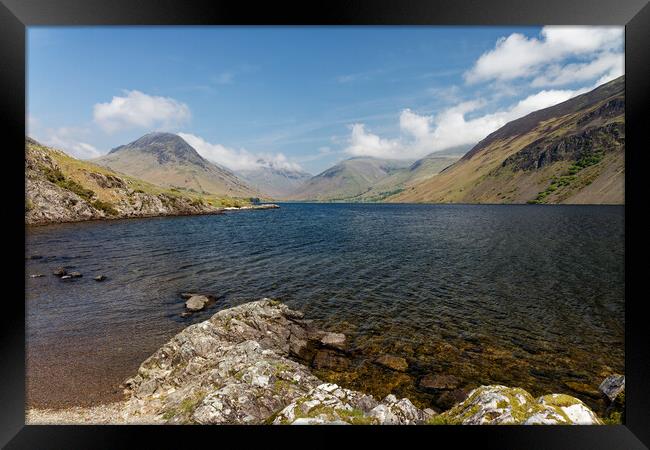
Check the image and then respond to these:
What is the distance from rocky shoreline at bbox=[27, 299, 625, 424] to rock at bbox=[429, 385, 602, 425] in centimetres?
2

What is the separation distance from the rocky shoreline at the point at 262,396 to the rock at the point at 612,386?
1.5 inches

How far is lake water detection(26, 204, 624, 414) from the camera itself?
11836 mm

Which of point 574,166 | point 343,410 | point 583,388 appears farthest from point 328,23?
point 574,166

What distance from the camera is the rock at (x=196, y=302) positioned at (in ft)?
62.3

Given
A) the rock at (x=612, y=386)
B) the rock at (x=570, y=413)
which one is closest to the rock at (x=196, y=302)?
the rock at (x=570, y=413)

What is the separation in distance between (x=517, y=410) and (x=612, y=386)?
8274 millimetres

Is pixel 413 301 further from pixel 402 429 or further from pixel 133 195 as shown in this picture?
pixel 133 195

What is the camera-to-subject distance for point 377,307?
1958cm

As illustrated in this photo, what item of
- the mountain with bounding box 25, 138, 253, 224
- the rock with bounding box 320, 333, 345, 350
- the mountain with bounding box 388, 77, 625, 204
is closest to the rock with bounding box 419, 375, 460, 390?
the rock with bounding box 320, 333, 345, 350

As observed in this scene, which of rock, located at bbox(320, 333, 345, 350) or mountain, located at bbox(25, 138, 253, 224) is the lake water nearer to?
rock, located at bbox(320, 333, 345, 350)

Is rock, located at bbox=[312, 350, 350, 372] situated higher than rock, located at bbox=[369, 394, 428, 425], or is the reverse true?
rock, located at bbox=[369, 394, 428, 425]

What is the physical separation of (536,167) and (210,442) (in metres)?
230

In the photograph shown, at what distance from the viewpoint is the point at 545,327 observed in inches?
645

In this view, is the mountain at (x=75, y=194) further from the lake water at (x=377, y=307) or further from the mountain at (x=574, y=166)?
the mountain at (x=574, y=166)
